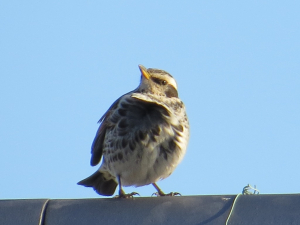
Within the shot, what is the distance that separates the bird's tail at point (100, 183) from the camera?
828cm

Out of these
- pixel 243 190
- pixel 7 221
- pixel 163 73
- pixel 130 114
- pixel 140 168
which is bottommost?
pixel 7 221

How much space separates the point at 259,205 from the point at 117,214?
977 millimetres

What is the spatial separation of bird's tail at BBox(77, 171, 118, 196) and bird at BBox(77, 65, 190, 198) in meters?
0.39

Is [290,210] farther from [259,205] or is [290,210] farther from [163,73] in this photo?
[163,73]

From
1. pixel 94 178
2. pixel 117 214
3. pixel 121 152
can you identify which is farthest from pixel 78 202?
pixel 94 178

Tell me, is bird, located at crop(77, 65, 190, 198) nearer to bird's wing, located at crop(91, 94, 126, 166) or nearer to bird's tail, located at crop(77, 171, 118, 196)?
bird's wing, located at crop(91, 94, 126, 166)

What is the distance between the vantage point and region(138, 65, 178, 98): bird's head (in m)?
8.05

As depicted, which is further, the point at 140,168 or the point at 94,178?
→ the point at 94,178

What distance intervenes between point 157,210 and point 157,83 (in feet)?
11.3

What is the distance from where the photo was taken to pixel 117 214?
4871 mm

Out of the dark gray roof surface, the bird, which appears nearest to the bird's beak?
the bird

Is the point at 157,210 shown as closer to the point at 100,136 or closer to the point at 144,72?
the point at 100,136

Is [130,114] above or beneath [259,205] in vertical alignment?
above

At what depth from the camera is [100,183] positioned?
8.34m
